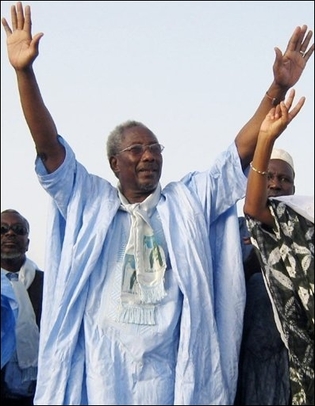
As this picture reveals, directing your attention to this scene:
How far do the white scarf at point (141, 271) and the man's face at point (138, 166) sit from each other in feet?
0.39

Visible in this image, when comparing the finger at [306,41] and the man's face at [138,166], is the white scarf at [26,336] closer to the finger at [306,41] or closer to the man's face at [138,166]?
the man's face at [138,166]

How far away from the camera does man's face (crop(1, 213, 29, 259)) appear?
22.7ft

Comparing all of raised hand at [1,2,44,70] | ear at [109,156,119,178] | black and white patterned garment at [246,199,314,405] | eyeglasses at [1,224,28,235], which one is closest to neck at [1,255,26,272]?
eyeglasses at [1,224,28,235]

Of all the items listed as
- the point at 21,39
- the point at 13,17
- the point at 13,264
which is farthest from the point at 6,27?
the point at 13,264

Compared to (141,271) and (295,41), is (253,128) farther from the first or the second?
(141,271)

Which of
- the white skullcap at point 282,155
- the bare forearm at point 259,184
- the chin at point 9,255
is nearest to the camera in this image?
the bare forearm at point 259,184

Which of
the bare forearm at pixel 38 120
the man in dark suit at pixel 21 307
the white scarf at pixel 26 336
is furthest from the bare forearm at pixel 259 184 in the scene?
the white scarf at pixel 26 336

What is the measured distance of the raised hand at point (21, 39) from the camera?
538cm

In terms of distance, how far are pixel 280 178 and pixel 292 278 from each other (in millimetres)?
1236

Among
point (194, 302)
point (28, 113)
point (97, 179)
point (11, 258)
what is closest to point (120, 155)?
point (97, 179)

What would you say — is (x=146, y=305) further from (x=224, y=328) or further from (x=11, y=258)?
(x=11, y=258)

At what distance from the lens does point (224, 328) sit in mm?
5430

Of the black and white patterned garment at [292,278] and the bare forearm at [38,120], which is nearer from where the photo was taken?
the black and white patterned garment at [292,278]

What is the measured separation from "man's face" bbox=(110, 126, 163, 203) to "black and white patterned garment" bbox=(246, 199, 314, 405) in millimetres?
741
